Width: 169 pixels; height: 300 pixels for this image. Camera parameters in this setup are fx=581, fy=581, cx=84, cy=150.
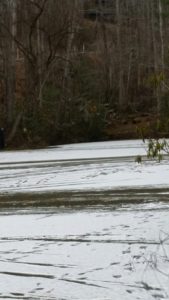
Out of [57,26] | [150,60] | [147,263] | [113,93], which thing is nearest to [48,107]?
[57,26]

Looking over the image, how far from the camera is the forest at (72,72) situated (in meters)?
32.9

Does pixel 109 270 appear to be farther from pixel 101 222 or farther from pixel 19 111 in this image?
pixel 19 111

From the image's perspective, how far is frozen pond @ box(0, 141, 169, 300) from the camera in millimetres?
5867

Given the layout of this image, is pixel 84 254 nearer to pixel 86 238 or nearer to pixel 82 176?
pixel 86 238

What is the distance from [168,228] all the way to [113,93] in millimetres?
35922

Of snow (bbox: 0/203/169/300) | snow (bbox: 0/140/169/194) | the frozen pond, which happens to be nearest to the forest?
snow (bbox: 0/140/169/194)

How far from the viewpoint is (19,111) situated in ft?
107

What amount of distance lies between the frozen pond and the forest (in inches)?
498

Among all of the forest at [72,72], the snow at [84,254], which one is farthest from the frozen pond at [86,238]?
the forest at [72,72]

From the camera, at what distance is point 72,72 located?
41.5 metres

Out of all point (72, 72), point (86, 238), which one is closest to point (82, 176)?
point (86, 238)

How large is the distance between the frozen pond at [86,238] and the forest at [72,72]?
12.6 m

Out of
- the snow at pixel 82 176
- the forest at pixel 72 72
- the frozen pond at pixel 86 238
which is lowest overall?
the snow at pixel 82 176

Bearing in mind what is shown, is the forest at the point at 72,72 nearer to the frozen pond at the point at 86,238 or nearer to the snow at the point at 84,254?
the frozen pond at the point at 86,238
